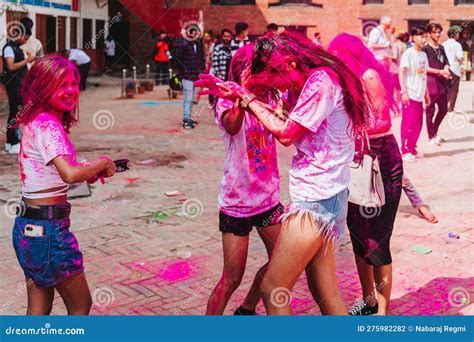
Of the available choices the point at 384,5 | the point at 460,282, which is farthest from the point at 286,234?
the point at 384,5

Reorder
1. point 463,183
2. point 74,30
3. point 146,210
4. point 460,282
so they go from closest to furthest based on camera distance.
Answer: point 460,282 < point 146,210 < point 463,183 < point 74,30

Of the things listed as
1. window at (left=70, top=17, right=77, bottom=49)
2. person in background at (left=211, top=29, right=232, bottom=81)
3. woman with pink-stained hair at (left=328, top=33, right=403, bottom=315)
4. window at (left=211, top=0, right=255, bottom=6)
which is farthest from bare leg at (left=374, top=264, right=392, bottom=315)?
window at (left=211, top=0, right=255, bottom=6)

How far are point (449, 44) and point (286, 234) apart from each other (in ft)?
34.8

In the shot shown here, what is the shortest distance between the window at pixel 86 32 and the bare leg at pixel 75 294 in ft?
90.1

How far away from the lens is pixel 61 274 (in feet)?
10.9

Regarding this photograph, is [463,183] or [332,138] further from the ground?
[332,138]

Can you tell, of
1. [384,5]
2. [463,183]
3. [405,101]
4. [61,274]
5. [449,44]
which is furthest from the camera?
[384,5]

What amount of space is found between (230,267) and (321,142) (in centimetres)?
101

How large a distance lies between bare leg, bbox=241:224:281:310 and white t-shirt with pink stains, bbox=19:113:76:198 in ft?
4.02

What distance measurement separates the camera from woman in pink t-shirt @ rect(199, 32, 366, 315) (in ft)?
10.9

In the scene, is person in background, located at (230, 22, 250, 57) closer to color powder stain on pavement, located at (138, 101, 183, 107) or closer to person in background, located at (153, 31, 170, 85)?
color powder stain on pavement, located at (138, 101, 183, 107)

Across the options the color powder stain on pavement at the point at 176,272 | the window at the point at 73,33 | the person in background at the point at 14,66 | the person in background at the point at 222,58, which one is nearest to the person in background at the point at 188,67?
the person in background at the point at 222,58

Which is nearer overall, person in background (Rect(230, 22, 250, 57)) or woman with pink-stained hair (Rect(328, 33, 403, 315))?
woman with pink-stained hair (Rect(328, 33, 403, 315))

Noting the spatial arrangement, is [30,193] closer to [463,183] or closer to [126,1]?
[463,183]
